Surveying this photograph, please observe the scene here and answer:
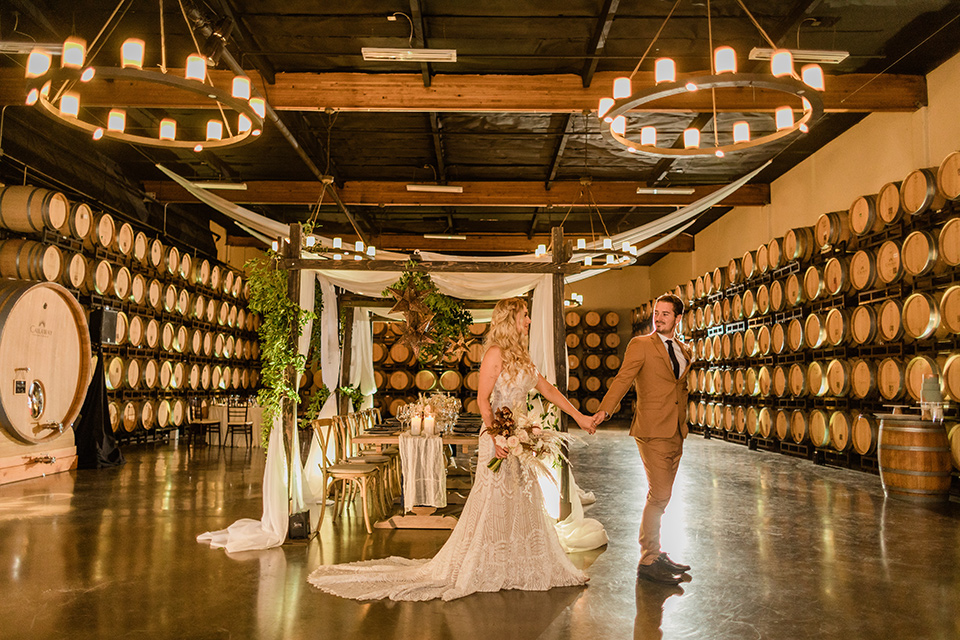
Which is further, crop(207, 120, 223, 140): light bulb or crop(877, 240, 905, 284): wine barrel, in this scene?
crop(877, 240, 905, 284): wine barrel

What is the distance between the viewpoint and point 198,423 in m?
10.7

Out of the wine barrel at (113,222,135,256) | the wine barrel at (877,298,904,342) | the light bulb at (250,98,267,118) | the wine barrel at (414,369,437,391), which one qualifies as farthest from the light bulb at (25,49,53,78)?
the wine barrel at (414,369,437,391)

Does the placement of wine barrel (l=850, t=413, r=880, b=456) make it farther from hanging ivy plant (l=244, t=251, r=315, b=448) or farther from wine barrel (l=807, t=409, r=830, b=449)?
hanging ivy plant (l=244, t=251, r=315, b=448)

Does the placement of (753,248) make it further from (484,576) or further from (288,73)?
(484,576)

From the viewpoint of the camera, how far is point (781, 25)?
6293mm

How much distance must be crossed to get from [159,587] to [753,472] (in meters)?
6.48

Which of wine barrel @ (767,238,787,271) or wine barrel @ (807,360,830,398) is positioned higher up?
wine barrel @ (767,238,787,271)

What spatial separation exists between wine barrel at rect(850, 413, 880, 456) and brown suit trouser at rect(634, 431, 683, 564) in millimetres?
4602

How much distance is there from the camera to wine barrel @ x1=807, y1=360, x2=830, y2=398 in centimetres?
814

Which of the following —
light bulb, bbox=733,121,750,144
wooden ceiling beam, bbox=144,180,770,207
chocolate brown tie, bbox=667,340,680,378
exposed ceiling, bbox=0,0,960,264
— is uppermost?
exposed ceiling, bbox=0,0,960,264

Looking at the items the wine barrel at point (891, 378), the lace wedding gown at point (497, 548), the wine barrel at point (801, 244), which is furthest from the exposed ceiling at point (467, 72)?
the lace wedding gown at point (497, 548)

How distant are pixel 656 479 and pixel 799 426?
6.19 m

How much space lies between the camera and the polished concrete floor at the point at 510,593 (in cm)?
293

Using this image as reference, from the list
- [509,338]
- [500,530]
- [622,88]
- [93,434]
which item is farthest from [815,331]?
[93,434]
